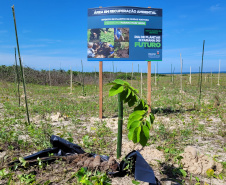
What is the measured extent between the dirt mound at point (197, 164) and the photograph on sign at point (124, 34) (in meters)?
3.57

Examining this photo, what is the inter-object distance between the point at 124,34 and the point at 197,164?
4.14 metres

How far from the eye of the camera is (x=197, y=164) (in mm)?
2936

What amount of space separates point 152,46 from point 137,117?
4.59 metres

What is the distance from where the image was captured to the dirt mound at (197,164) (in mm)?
2881

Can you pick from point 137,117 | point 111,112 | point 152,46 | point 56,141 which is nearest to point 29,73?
point 111,112

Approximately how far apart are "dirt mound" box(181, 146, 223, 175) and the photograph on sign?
357cm

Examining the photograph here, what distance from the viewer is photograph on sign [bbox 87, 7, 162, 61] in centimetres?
589

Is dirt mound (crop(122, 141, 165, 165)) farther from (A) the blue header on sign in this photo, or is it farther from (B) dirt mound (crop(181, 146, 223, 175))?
(A) the blue header on sign

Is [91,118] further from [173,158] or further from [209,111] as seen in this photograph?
[209,111]

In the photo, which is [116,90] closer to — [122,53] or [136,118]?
[136,118]

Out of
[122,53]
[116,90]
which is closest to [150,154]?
[116,90]

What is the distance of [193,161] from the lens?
2967 mm

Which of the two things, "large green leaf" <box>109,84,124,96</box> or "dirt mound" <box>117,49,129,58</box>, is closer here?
"large green leaf" <box>109,84,124,96</box>

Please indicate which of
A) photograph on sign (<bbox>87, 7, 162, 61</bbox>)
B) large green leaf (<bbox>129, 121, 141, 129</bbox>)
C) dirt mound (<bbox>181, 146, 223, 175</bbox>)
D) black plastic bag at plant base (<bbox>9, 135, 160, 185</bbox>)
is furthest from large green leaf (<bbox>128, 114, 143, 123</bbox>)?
photograph on sign (<bbox>87, 7, 162, 61</bbox>)
